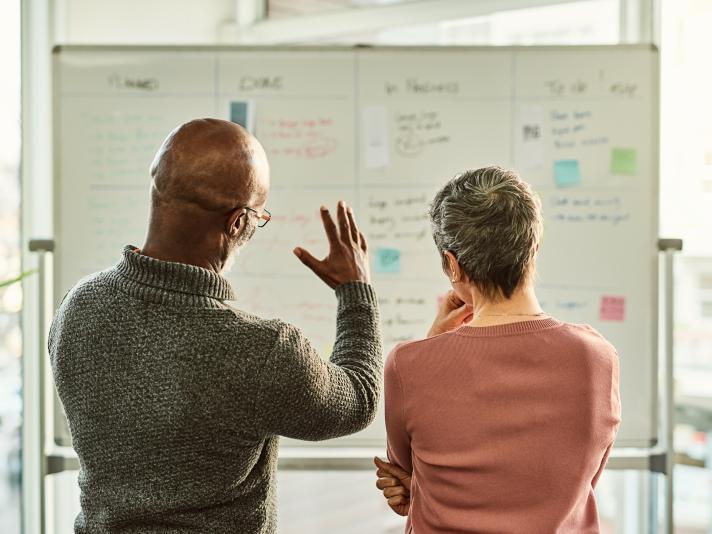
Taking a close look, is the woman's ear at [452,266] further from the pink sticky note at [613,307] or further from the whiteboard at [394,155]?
the pink sticky note at [613,307]

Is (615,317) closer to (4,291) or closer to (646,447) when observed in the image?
(646,447)

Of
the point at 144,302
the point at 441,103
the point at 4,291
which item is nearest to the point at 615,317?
the point at 441,103

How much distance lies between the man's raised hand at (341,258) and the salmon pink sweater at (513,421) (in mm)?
271

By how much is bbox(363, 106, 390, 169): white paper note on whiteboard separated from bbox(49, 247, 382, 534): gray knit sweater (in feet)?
3.11

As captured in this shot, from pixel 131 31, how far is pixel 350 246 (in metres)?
1.68

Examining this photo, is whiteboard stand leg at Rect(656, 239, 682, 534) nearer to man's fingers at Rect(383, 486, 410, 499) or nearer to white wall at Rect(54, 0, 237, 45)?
man's fingers at Rect(383, 486, 410, 499)

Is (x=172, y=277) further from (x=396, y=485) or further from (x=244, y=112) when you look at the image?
(x=244, y=112)

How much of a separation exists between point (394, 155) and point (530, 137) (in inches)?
14.8

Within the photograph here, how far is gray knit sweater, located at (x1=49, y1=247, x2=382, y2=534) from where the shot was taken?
3.73ft

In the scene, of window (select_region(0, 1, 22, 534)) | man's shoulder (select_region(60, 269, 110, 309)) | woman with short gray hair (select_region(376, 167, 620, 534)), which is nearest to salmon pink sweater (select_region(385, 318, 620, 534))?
woman with short gray hair (select_region(376, 167, 620, 534))

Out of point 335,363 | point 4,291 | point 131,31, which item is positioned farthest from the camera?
point 131,31

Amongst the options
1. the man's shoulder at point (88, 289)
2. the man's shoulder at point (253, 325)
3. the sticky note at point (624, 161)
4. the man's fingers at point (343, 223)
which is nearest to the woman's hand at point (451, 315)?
the man's fingers at point (343, 223)

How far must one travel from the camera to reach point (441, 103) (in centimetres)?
207

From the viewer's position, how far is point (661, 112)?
231 cm
